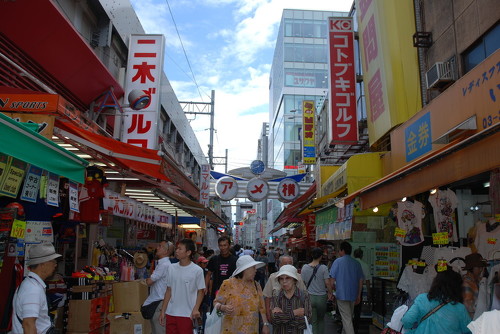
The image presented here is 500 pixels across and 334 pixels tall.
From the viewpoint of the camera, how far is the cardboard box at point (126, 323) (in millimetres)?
7812

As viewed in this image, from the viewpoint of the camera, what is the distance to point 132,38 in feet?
42.1

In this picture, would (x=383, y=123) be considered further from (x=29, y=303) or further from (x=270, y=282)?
(x=29, y=303)

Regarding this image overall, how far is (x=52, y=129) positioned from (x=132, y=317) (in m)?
3.94

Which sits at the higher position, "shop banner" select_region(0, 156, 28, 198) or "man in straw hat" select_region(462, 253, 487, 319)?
"shop banner" select_region(0, 156, 28, 198)

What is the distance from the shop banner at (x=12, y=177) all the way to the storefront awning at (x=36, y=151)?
0.42 meters

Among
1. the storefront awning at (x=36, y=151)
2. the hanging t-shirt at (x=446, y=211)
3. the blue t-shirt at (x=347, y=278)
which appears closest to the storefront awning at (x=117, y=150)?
the storefront awning at (x=36, y=151)

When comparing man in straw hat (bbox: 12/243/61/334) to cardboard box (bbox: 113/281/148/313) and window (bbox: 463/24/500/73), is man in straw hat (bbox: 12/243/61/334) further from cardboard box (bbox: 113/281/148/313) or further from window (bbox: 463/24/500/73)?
window (bbox: 463/24/500/73)

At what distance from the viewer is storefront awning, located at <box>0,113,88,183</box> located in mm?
4105

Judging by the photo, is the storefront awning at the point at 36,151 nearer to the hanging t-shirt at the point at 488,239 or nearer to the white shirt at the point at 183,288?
the white shirt at the point at 183,288

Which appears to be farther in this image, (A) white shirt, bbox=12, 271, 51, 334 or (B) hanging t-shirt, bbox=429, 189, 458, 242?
(B) hanging t-shirt, bbox=429, 189, 458, 242

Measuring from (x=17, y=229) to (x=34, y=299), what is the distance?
5.52 ft

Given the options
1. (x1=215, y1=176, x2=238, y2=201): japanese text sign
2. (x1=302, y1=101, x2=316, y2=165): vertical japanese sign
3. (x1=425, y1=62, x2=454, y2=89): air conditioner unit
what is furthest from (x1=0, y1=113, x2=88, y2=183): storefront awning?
(x1=302, y1=101, x2=316, y2=165): vertical japanese sign

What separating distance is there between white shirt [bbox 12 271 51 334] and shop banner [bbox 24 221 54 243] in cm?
210

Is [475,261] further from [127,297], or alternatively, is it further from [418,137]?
[127,297]
